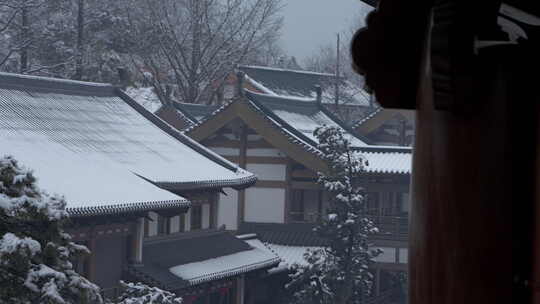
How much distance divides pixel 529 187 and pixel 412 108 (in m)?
0.38

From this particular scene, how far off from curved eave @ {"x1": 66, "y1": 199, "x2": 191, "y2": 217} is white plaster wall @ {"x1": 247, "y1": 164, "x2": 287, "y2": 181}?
7006 mm

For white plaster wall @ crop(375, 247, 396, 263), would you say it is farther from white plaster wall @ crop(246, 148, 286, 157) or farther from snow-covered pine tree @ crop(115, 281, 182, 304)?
snow-covered pine tree @ crop(115, 281, 182, 304)

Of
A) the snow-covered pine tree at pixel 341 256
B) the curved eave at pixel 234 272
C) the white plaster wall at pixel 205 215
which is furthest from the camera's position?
the white plaster wall at pixel 205 215

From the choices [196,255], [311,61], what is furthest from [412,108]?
[311,61]

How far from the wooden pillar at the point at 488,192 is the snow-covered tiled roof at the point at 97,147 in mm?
10429

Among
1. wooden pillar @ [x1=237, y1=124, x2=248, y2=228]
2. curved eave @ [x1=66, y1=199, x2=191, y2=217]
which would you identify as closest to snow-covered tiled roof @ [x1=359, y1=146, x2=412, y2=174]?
wooden pillar @ [x1=237, y1=124, x2=248, y2=228]

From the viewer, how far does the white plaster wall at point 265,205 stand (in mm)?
20688

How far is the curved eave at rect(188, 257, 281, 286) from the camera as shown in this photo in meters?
14.6

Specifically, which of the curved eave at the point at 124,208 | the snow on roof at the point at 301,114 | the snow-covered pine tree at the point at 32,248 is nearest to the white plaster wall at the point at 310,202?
the snow on roof at the point at 301,114

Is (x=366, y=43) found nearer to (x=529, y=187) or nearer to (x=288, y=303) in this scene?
(x=529, y=187)

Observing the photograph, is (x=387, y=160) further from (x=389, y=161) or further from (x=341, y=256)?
(x=341, y=256)

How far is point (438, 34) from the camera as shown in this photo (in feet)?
3.90

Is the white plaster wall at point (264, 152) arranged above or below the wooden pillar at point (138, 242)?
above

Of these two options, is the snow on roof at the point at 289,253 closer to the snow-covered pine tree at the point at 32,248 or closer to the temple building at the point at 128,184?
the temple building at the point at 128,184
